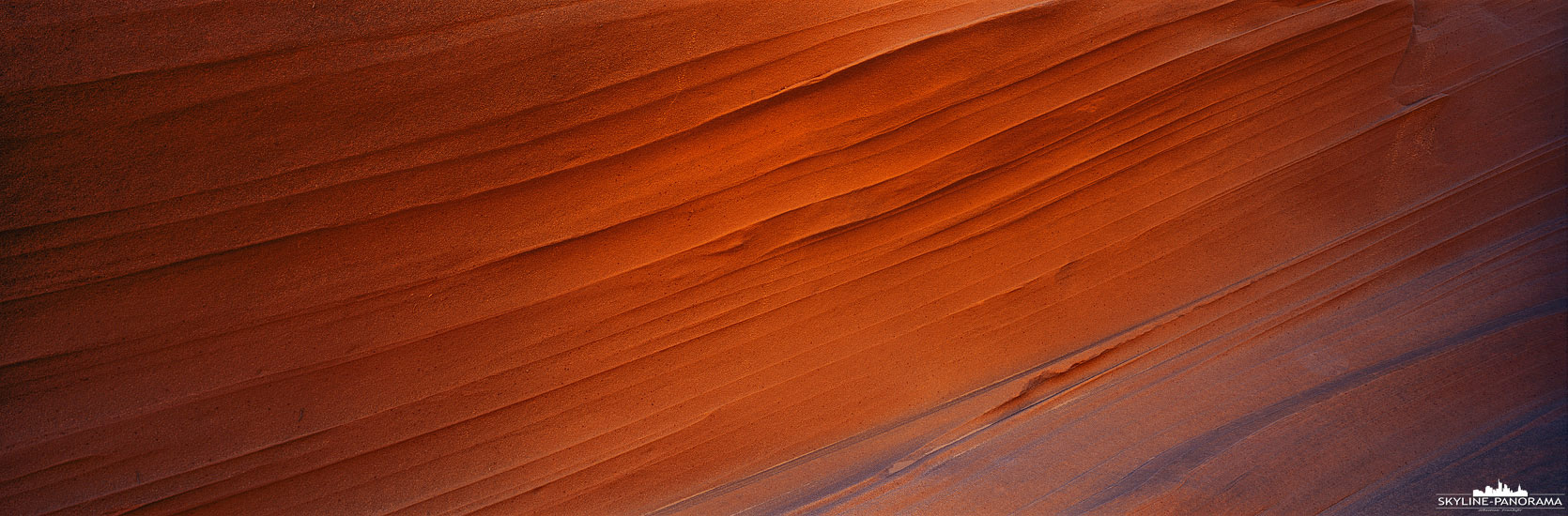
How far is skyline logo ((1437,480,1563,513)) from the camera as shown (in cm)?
253

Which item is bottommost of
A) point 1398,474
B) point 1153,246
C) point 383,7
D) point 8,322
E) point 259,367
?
point 1398,474

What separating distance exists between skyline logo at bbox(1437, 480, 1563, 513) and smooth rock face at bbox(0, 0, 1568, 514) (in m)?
0.06

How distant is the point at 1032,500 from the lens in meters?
2.52

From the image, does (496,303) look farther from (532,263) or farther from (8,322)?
(8,322)

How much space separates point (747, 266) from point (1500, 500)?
2.59 m

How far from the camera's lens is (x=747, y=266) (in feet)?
9.12

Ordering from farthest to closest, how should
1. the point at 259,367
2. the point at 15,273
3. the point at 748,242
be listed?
the point at 748,242 → the point at 259,367 → the point at 15,273

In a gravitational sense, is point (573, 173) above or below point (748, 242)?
above

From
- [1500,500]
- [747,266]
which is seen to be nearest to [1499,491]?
[1500,500]

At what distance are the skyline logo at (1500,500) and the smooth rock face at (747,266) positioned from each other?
0.06 m

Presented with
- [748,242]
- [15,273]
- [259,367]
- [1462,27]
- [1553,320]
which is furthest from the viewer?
[1462,27]

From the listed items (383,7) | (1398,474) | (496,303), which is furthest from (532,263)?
(1398,474)

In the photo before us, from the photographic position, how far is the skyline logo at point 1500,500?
2527mm

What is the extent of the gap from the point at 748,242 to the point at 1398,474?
2.30m
